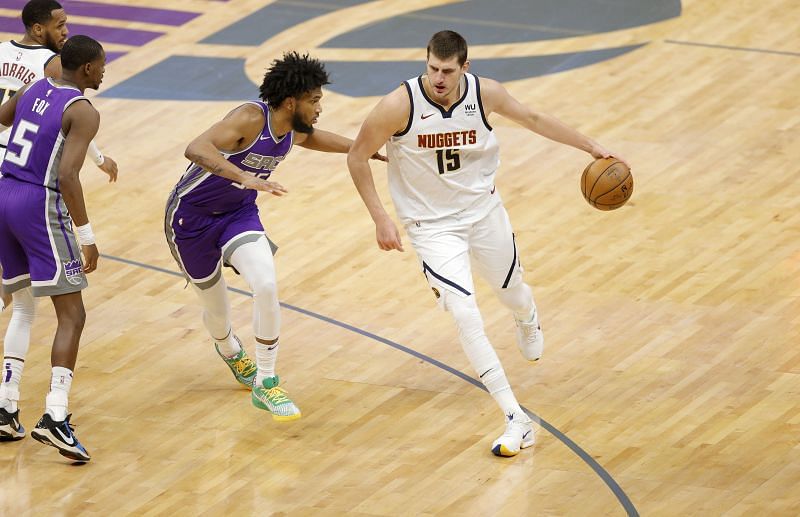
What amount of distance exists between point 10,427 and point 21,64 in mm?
2338

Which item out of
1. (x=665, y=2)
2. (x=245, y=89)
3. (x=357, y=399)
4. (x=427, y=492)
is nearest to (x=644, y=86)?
(x=665, y=2)

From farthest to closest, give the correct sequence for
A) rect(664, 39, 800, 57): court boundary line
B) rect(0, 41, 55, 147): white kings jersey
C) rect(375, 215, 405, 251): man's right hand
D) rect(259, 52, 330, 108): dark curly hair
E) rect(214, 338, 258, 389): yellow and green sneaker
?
rect(664, 39, 800, 57): court boundary line → rect(0, 41, 55, 147): white kings jersey → rect(214, 338, 258, 389): yellow and green sneaker → rect(259, 52, 330, 108): dark curly hair → rect(375, 215, 405, 251): man's right hand

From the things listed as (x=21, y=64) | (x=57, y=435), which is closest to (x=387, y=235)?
(x=57, y=435)

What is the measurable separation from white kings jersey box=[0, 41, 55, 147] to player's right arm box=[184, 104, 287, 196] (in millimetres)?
1647

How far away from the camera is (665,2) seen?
1454cm

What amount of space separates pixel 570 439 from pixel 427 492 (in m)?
0.93

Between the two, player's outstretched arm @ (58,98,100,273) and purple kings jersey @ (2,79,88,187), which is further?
purple kings jersey @ (2,79,88,187)

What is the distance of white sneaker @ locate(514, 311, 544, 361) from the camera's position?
26.7 ft

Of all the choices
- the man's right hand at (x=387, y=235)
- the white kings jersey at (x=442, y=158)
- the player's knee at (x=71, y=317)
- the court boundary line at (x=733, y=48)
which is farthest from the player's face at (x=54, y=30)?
the court boundary line at (x=733, y=48)

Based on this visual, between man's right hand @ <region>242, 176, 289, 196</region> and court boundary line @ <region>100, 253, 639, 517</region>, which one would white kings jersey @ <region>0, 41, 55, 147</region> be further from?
man's right hand @ <region>242, 176, 289, 196</region>

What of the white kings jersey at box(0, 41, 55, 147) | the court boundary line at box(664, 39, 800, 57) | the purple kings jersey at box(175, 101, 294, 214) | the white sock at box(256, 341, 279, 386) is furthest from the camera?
the court boundary line at box(664, 39, 800, 57)

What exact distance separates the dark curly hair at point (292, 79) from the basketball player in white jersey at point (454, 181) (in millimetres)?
423

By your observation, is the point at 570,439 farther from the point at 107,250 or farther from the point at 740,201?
the point at 107,250

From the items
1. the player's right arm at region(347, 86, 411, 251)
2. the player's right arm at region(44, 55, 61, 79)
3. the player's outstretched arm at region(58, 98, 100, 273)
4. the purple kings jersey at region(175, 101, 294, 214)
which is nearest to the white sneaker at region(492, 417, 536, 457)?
the player's right arm at region(347, 86, 411, 251)
